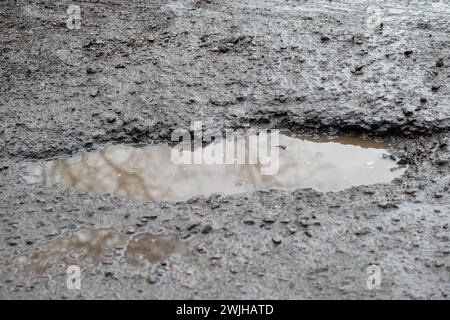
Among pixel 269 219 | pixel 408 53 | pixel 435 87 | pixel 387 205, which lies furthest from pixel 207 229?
pixel 408 53

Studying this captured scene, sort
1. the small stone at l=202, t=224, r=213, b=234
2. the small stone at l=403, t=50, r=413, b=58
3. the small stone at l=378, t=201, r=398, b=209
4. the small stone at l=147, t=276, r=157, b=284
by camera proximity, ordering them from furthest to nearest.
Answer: the small stone at l=403, t=50, r=413, b=58, the small stone at l=378, t=201, r=398, b=209, the small stone at l=202, t=224, r=213, b=234, the small stone at l=147, t=276, r=157, b=284

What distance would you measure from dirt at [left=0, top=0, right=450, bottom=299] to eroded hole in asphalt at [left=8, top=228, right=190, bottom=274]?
51 mm

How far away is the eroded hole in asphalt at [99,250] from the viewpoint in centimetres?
322

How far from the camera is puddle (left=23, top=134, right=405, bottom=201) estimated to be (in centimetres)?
382

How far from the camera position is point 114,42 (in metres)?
5.47

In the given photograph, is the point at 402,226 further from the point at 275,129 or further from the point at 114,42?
the point at 114,42

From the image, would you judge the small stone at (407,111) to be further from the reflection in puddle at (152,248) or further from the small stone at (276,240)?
the reflection in puddle at (152,248)

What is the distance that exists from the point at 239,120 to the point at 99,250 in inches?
63.3

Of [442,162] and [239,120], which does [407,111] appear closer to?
[442,162]

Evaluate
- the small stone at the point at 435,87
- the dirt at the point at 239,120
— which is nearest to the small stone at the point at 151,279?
the dirt at the point at 239,120

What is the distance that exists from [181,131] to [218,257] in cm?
135

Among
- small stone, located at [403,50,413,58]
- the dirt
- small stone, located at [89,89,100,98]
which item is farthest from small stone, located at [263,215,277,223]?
small stone, located at [403,50,413,58]

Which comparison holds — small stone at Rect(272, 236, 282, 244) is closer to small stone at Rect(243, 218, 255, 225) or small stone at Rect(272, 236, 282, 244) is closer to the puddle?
small stone at Rect(243, 218, 255, 225)

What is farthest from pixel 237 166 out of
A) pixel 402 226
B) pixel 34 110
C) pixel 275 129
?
pixel 34 110
